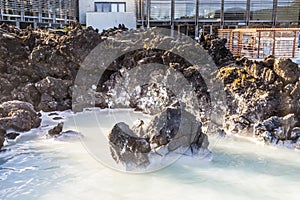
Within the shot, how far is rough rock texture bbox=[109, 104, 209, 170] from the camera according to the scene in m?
6.31

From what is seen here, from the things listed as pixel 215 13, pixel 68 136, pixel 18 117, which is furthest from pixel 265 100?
pixel 215 13

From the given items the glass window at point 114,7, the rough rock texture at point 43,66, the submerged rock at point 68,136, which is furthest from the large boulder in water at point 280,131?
the glass window at point 114,7

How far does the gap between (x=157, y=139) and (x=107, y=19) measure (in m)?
20.7

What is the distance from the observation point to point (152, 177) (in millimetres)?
6098

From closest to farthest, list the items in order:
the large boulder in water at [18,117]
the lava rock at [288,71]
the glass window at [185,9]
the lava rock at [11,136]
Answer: the lava rock at [11,136] → the large boulder in water at [18,117] → the lava rock at [288,71] → the glass window at [185,9]

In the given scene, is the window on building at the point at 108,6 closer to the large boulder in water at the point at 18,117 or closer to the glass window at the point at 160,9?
the glass window at the point at 160,9

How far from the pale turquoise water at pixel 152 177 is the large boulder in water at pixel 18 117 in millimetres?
871

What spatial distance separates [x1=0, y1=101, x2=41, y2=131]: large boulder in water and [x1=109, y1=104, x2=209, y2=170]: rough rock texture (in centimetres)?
316

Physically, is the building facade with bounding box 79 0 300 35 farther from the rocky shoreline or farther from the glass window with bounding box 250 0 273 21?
the rocky shoreline

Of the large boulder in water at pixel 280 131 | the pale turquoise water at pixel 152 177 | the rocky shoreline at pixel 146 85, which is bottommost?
the pale turquoise water at pixel 152 177

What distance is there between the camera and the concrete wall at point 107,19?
1013 inches

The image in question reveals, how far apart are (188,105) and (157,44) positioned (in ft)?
9.15

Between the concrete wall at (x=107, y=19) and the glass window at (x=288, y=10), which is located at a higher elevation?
the glass window at (x=288, y=10)

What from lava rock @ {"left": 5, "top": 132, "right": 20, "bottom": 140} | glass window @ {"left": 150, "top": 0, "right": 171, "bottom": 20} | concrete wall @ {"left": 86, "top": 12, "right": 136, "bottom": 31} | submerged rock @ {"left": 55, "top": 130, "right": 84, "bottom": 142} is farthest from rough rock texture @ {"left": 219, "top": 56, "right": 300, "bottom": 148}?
glass window @ {"left": 150, "top": 0, "right": 171, "bottom": 20}
